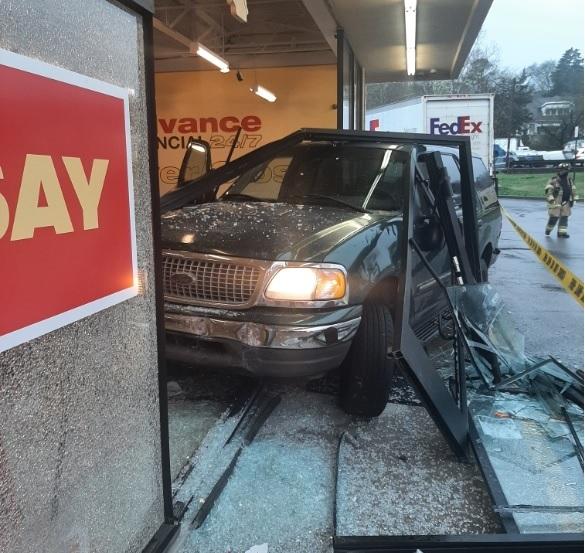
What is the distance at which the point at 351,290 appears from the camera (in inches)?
140

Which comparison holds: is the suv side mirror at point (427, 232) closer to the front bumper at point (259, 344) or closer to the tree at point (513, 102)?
the front bumper at point (259, 344)

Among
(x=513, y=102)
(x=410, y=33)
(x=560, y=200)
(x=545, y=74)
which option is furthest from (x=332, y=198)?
(x=513, y=102)

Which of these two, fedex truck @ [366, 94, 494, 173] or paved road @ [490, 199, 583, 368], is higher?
fedex truck @ [366, 94, 494, 173]

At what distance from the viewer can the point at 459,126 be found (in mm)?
17516

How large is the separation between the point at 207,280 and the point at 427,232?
1830 mm

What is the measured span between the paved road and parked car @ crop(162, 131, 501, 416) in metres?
1.79

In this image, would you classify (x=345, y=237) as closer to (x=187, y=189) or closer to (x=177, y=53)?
(x=187, y=189)

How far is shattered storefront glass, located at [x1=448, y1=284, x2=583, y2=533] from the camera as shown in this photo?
9.36 ft

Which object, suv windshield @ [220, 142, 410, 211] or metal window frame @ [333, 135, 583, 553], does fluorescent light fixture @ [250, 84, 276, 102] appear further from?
metal window frame @ [333, 135, 583, 553]

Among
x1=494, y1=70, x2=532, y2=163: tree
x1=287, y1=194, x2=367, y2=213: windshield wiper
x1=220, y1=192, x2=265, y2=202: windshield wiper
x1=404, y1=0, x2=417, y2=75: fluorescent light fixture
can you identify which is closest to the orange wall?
x1=404, y1=0, x2=417, y2=75: fluorescent light fixture

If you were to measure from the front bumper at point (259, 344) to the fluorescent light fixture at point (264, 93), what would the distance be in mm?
9947

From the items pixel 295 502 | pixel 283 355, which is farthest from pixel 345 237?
pixel 295 502

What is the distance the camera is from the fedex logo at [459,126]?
1720cm

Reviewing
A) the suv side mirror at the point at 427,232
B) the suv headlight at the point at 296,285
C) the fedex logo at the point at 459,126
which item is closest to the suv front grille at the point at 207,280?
the suv headlight at the point at 296,285
